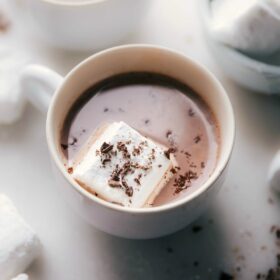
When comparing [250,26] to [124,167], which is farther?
[250,26]

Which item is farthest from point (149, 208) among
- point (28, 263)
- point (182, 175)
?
point (28, 263)

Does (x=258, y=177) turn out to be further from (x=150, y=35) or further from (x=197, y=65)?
(x=150, y=35)

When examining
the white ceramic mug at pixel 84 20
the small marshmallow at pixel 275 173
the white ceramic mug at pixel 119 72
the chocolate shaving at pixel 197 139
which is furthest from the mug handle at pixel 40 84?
the small marshmallow at pixel 275 173

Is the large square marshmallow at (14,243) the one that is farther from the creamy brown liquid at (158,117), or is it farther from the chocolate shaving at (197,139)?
the chocolate shaving at (197,139)

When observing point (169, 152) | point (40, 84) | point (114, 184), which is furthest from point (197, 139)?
point (40, 84)

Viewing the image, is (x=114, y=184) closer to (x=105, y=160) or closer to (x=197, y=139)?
(x=105, y=160)

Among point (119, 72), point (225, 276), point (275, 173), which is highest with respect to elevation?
point (119, 72)
